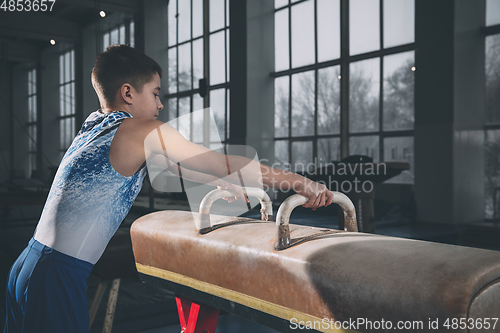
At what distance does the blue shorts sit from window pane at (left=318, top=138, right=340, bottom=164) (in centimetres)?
665

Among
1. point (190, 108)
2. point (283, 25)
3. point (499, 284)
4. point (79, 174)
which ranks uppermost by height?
point (283, 25)

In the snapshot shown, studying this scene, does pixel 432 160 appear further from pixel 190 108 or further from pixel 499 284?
pixel 190 108

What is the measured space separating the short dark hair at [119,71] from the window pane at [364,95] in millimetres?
6098

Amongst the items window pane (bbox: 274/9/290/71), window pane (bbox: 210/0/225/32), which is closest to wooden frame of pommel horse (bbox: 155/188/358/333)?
window pane (bbox: 274/9/290/71)

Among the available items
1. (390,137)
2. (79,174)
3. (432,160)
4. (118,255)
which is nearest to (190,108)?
(390,137)

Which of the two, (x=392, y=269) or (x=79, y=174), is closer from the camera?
(x=392, y=269)

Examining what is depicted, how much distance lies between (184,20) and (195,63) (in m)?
1.29

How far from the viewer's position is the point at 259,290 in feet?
3.25

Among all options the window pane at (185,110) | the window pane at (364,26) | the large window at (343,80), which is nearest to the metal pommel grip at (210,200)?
the large window at (343,80)

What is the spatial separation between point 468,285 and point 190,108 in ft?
33.6

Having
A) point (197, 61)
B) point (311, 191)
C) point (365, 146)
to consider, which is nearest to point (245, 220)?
point (311, 191)

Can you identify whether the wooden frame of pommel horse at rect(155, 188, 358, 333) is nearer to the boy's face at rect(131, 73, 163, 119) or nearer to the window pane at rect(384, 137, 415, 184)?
the boy's face at rect(131, 73, 163, 119)

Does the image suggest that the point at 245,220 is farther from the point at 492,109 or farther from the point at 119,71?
the point at 492,109

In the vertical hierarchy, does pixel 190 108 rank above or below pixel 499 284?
above
